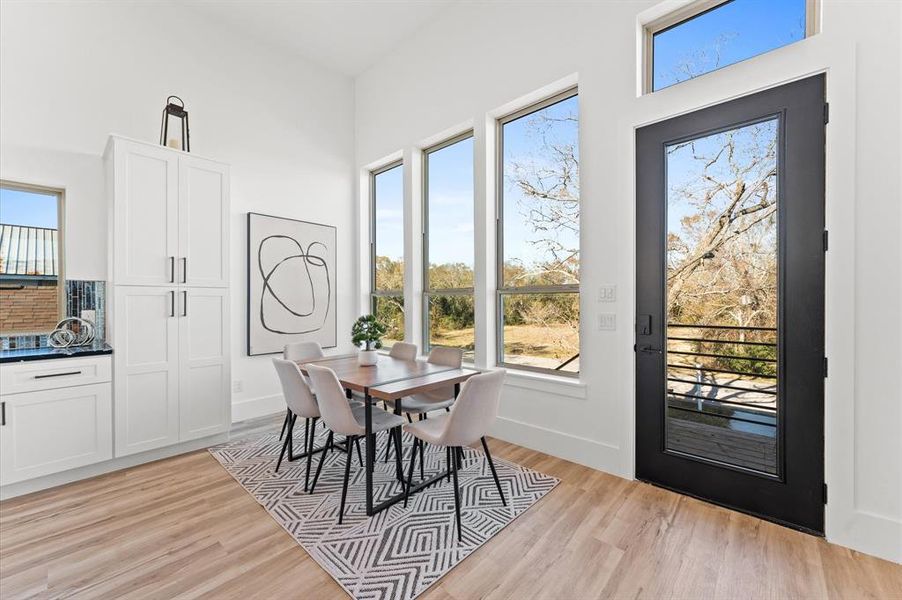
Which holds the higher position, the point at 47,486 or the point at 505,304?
the point at 505,304

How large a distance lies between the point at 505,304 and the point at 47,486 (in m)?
3.66

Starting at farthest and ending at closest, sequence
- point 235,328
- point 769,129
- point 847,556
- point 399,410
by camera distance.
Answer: point 235,328 < point 399,410 < point 769,129 < point 847,556

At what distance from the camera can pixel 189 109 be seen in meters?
3.89

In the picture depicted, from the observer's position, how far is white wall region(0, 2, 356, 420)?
309cm

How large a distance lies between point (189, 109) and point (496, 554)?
4.59 metres

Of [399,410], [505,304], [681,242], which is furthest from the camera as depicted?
[505,304]

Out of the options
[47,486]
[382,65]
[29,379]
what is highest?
[382,65]

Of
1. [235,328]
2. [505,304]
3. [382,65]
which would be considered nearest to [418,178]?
[382,65]

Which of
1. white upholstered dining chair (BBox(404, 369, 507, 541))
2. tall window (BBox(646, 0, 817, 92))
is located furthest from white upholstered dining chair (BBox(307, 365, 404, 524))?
tall window (BBox(646, 0, 817, 92))

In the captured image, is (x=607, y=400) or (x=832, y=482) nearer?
(x=832, y=482)

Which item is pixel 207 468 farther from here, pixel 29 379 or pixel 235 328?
pixel 235 328

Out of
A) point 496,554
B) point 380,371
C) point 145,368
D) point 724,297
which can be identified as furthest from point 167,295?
point 724,297

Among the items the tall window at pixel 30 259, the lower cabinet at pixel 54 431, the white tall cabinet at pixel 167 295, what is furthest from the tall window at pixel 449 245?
the tall window at pixel 30 259

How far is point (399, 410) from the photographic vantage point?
2.87 metres
